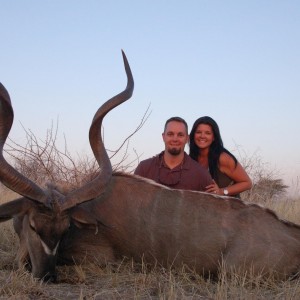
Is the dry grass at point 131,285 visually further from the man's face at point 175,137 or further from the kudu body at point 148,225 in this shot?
the man's face at point 175,137

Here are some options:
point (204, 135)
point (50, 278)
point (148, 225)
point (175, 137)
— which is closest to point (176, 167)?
point (175, 137)

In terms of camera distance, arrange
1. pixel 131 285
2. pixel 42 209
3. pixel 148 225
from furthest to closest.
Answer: pixel 148 225 < pixel 42 209 < pixel 131 285

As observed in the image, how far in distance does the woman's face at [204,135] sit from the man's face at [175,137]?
0.53m

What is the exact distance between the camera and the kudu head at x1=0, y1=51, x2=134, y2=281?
143 inches

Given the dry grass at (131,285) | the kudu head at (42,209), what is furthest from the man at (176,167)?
the dry grass at (131,285)

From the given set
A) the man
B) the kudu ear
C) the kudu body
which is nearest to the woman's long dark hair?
the man

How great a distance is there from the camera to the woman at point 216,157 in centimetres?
568

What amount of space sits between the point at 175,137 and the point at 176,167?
300 mm

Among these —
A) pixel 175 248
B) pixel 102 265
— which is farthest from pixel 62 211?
pixel 175 248

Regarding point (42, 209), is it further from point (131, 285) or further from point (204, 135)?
point (204, 135)

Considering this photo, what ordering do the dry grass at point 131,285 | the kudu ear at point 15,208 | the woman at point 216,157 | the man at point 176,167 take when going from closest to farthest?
the dry grass at point 131,285 → the kudu ear at point 15,208 → the man at point 176,167 → the woman at point 216,157

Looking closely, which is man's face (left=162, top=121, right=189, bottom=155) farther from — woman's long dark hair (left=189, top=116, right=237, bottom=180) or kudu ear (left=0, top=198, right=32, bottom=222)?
kudu ear (left=0, top=198, right=32, bottom=222)

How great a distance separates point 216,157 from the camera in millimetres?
5723

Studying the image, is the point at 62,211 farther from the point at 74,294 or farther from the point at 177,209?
the point at 177,209
